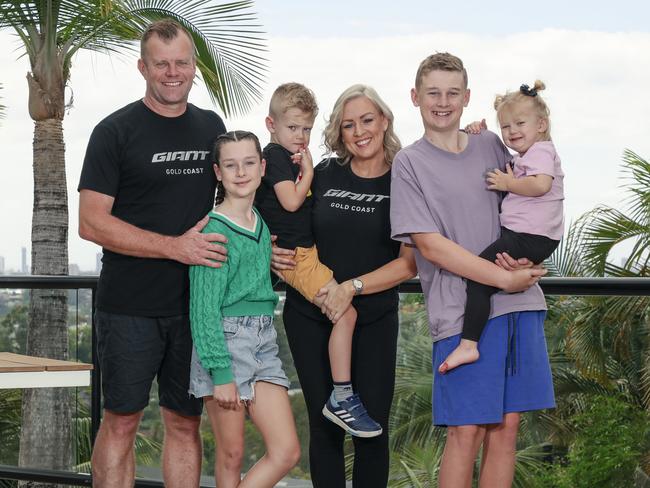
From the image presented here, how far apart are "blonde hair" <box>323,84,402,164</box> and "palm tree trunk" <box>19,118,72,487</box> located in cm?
965

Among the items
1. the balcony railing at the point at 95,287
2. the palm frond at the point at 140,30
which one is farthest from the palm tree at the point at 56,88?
the balcony railing at the point at 95,287

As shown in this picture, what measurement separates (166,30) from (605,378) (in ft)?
40.3

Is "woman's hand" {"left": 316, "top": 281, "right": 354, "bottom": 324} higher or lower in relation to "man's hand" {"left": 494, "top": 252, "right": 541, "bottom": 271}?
lower

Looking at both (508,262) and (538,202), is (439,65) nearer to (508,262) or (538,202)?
(538,202)

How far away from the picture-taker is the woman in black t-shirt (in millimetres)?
3141

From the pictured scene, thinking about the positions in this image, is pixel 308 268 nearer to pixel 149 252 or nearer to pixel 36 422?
pixel 149 252

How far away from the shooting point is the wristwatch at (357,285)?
3101 millimetres

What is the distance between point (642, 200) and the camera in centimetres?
1625

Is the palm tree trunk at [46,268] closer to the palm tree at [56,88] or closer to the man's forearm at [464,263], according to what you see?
the palm tree at [56,88]

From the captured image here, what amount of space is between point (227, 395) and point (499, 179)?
3.45ft

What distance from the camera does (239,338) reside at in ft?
9.64

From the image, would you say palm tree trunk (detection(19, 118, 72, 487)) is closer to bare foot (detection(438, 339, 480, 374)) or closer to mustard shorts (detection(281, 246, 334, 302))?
mustard shorts (detection(281, 246, 334, 302))

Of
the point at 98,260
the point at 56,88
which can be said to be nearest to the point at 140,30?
the point at 56,88

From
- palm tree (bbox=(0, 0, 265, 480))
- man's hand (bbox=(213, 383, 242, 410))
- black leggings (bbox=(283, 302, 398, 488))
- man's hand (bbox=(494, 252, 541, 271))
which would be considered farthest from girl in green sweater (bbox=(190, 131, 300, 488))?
palm tree (bbox=(0, 0, 265, 480))
